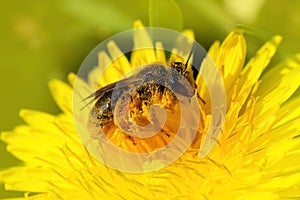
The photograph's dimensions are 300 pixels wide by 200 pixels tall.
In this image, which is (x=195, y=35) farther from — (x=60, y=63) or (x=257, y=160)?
(x=257, y=160)

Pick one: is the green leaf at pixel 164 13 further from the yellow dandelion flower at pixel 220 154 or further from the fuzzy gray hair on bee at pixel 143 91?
the fuzzy gray hair on bee at pixel 143 91

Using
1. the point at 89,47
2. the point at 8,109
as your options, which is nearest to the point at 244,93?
the point at 89,47

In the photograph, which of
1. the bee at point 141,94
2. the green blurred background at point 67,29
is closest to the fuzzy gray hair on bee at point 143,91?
the bee at point 141,94

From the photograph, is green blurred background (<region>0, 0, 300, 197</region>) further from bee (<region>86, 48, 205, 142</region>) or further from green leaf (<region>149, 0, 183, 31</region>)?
bee (<region>86, 48, 205, 142</region>)

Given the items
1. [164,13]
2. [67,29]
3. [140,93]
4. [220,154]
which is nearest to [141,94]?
[140,93]

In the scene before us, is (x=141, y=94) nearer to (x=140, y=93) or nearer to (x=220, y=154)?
(x=140, y=93)
